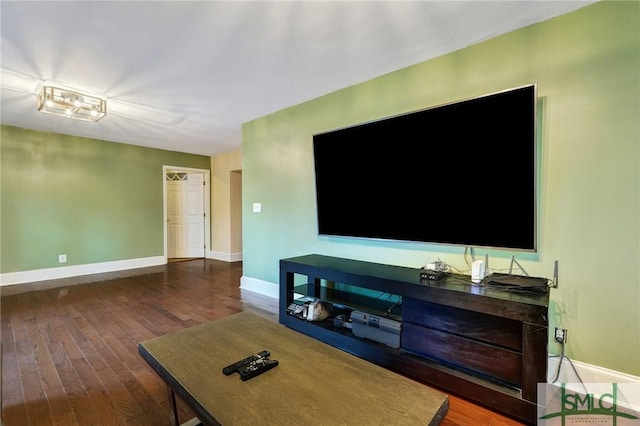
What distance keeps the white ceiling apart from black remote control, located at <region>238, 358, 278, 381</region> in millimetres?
1984

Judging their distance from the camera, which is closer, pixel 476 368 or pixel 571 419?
pixel 571 419

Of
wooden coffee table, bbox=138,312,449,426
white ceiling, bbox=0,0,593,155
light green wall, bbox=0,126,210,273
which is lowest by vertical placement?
wooden coffee table, bbox=138,312,449,426

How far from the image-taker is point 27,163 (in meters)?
4.30

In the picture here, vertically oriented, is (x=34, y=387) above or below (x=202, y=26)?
below

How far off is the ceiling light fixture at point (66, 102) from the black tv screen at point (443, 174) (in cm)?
236

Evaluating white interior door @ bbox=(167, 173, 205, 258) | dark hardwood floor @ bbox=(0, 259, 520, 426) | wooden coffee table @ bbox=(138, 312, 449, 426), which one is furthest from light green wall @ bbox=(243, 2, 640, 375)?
white interior door @ bbox=(167, 173, 205, 258)

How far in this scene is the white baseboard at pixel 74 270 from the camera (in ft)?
13.8

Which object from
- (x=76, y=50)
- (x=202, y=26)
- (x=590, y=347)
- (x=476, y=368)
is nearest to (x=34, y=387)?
(x=76, y=50)

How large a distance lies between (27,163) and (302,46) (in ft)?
15.9

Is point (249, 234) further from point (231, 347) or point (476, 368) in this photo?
point (476, 368)

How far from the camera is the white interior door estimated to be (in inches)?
257

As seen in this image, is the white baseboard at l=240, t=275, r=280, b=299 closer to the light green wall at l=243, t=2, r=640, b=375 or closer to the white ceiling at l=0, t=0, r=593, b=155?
the light green wall at l=243, t=2, r=640, b=375

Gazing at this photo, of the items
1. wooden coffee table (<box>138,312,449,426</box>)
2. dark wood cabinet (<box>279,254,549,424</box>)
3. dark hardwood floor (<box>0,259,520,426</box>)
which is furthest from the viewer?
dark hardwood floor (<box>0,259,520,426</box>)

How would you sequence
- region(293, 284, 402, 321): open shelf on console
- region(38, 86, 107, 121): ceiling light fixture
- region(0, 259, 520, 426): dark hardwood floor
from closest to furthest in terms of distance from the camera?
region(0, 259, 520, 426): dark hardwood floor
region(293, 284, 402, 321): open shelf on console
region(38, 86, 107, 121): ceiling light fixture
